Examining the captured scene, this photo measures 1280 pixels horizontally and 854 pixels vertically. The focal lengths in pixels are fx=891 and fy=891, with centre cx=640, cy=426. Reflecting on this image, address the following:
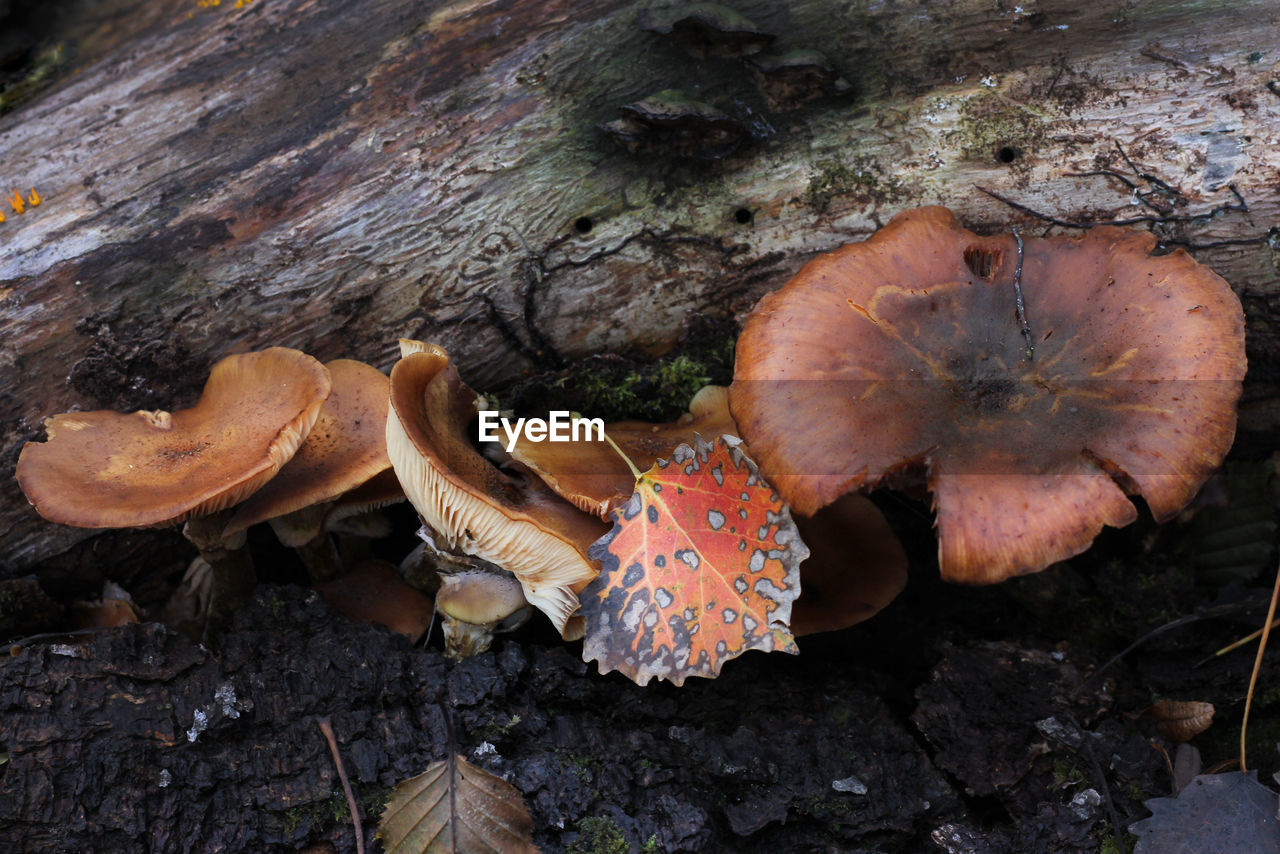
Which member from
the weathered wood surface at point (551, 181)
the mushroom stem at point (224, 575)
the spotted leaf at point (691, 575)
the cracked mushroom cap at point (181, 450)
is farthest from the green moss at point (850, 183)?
the mushroom stem at point (224, 575)

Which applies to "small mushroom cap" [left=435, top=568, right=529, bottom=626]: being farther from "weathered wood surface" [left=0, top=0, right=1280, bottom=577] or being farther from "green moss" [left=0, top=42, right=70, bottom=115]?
"green moss" [left=0, top=42, right=70, bottom=115]

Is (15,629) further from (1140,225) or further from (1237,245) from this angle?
(1237,245)

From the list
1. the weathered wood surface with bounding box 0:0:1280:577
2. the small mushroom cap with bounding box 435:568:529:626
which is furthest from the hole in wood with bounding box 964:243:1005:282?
the small mushroom cap with bounding box 435:568:529:626

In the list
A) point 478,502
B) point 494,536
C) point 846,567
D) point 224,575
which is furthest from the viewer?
point 846,567

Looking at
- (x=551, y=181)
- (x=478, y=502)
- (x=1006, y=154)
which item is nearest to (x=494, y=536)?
(x=478, y=502)

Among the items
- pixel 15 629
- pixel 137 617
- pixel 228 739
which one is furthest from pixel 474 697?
pixel 15 629

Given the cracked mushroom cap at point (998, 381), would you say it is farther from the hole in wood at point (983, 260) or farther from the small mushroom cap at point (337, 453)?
the small mushroom cap at point (337, 453)

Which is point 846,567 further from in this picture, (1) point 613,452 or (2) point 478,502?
(2) point 478,502
